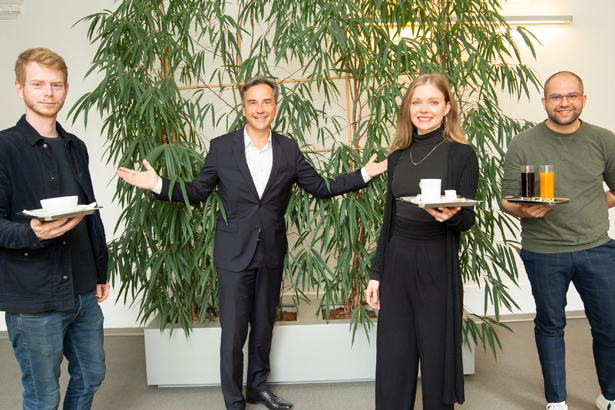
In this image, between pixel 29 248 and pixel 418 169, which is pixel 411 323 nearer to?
pixel 418 169

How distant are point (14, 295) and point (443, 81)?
173 centimetres

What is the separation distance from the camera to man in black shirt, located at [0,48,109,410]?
1.58 metres

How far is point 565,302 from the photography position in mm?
2195

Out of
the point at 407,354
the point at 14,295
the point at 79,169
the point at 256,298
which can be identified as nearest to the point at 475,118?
the point at 407,354

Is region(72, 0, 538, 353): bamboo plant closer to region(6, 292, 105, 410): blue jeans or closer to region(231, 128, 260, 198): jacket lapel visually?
region(231, 128, 260, 198): jacket lapel

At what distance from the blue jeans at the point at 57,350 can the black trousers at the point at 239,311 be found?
60 cm

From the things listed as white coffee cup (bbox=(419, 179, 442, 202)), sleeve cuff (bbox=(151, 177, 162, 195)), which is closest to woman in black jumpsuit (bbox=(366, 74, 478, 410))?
white coffee cup (bbox=(419, 179, 442, 202))

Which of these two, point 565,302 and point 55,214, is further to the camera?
point 565,302

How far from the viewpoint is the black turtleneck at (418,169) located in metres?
1.77

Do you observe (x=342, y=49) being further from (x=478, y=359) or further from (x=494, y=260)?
(x=478, y=359)

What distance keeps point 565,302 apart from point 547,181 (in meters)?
0.68

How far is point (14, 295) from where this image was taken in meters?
1.60

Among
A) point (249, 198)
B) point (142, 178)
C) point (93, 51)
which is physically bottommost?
point (249, 198)

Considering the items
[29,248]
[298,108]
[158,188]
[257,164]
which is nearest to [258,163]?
[257,164]
